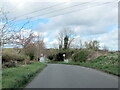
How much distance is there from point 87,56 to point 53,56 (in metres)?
41.9

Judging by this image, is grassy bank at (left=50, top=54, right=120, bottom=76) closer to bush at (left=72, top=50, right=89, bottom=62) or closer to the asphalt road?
the asphalt road

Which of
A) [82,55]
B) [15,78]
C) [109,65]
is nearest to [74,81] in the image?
[15,78]

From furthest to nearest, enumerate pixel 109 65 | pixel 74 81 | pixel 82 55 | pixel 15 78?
1. pixel 82 55
2. pixel 109 65
3. pixel 74 81
4. pixel 15 78

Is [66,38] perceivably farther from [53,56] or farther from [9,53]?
[9,53]

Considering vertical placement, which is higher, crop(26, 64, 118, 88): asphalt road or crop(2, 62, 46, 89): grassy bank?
crop(2, 62, 46, 89): grassy bank

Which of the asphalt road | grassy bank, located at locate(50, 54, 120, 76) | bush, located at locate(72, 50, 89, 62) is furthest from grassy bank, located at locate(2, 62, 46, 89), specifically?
bush, located at locate(72, 50, 89, 62)

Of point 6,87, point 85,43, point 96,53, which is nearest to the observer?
point 6,87

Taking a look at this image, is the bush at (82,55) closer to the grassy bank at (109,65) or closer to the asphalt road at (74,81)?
the grassy bank at (109,65)

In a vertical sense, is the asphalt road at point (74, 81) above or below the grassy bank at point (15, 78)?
below

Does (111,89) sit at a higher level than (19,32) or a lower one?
lower

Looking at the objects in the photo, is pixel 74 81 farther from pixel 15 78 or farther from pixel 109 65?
pixel 109 65

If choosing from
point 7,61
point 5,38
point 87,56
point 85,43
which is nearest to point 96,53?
point 87,56

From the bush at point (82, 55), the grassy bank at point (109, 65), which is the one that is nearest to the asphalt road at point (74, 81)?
the grassy bank at point (109, 65)

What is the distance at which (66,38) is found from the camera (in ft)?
276
